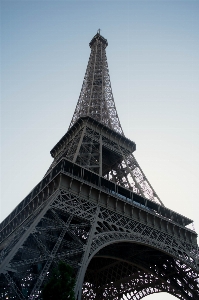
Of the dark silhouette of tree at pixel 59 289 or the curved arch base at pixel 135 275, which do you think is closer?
the dark silhouette of tree at pixel 59 289

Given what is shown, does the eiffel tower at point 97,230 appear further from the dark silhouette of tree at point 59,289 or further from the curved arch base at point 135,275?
the dark silhouette of tree at point 59,289

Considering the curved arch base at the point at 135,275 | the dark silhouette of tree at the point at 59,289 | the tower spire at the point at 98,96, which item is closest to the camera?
the dark silhouette of tree at the point at 59,289

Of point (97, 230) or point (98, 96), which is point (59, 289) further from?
point (98, 96)

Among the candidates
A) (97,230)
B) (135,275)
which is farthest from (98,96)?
(97,230)

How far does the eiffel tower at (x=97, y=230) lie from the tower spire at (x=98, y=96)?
305 mm

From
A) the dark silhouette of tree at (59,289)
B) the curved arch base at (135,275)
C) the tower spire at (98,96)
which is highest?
the tower spire at (98,96)

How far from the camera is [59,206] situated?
21016mm

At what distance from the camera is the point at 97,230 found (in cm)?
2184

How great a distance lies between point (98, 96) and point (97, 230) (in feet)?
91.9

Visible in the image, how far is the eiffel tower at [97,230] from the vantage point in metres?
16.7

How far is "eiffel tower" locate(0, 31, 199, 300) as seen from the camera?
16.7 metres

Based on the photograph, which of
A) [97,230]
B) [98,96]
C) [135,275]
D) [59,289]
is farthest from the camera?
[98,96]

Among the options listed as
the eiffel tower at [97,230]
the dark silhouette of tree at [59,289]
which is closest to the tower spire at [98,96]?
the eiffel tower at [97,230]

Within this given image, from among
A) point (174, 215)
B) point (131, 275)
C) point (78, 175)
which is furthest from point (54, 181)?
point (131, 275)
